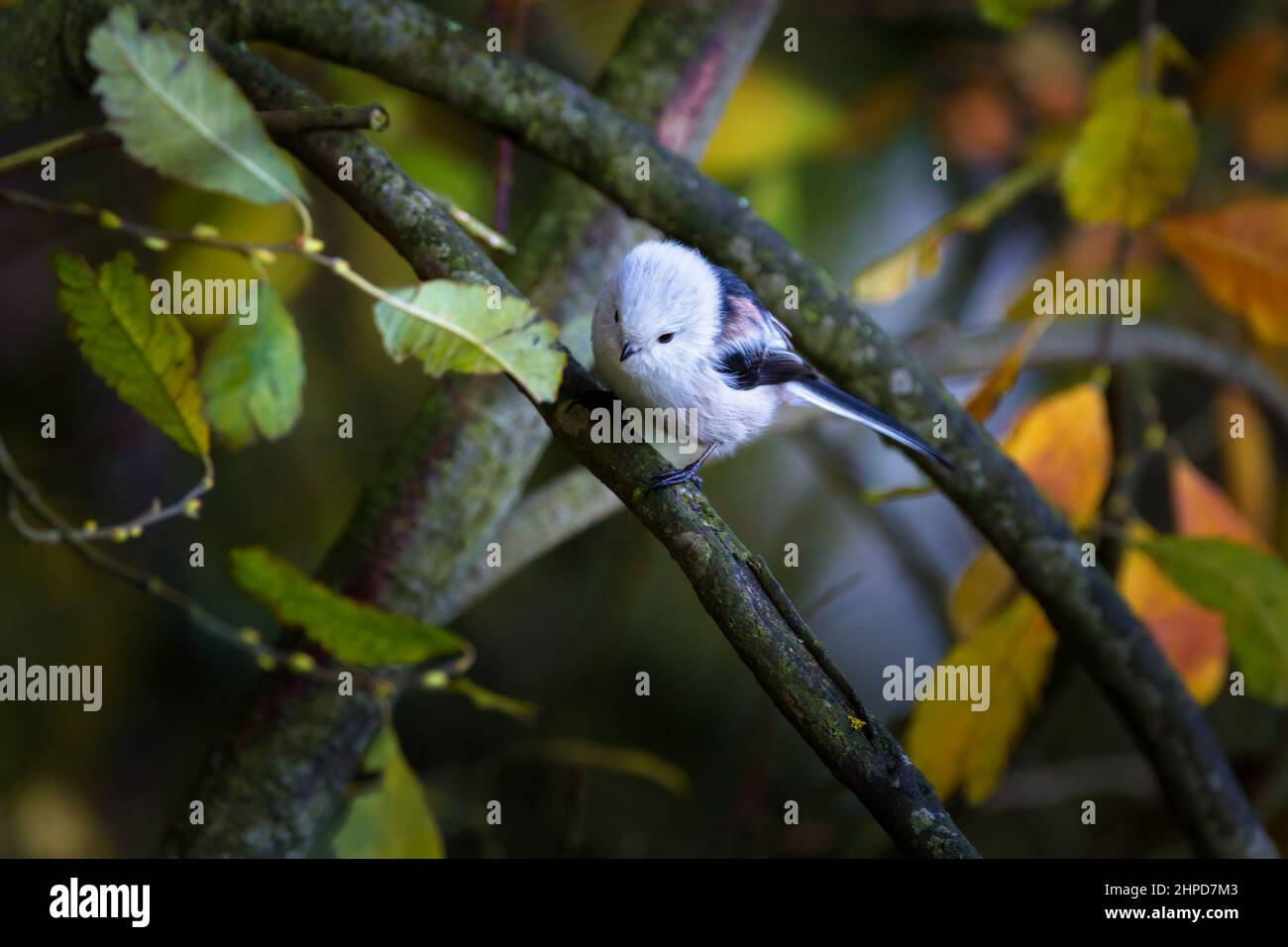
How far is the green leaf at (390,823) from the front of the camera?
139 cm

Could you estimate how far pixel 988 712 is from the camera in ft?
5.35

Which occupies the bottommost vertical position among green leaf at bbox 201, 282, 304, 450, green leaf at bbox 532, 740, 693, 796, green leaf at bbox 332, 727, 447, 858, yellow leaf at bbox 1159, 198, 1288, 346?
green leaf at bbox 332, 727, 447, 858

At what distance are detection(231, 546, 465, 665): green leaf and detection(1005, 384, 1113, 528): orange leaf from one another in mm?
1051

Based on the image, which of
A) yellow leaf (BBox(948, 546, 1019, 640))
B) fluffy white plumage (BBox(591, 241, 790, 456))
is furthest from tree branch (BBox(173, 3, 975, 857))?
yellow leaf (BBox(948, 546, 1019, 640))

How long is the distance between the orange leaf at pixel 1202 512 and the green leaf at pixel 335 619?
1443mm

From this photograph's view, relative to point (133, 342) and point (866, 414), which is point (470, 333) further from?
point (866, 414)

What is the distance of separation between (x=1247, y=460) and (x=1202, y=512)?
0.70 m

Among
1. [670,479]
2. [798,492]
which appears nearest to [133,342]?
[670,479]

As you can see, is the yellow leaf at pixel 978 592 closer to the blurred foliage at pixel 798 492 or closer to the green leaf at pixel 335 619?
the blurred foliage at pixel 798 492

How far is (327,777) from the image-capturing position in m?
1.49

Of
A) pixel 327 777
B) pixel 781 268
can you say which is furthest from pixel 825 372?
pixel 327 777

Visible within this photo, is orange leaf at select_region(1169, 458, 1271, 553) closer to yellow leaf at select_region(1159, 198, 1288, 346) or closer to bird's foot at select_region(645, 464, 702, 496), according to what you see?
yellow leaf at select_region(1159, 198, 1288, 346)

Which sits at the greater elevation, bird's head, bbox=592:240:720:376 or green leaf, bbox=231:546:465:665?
bird's head, bbox=592:240:720:376

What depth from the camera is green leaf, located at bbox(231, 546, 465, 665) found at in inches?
44.0
